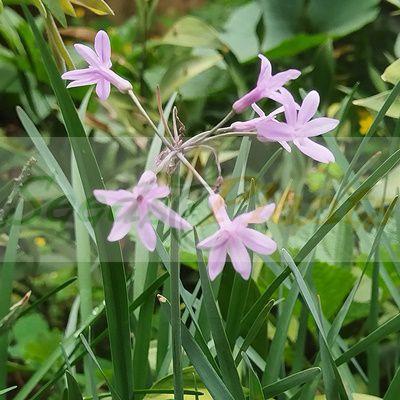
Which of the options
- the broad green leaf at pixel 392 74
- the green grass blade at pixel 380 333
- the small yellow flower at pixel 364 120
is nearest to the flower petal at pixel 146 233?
the green grass blade at pixel 380 333

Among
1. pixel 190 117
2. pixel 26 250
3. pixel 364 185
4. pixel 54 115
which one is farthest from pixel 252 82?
pixel 364 185

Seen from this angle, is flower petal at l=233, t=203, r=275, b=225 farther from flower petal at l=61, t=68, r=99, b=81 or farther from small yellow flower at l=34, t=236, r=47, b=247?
small yellow flower at l=34, t=236, r=47, b=247

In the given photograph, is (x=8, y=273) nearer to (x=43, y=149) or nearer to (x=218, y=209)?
(x=43, y=149)

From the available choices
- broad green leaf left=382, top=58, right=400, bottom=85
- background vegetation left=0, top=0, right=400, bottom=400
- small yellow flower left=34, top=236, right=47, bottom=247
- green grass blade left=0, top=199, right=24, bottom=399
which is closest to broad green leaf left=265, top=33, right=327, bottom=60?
background vegetation left=0, top=0, right=400, bottom=400

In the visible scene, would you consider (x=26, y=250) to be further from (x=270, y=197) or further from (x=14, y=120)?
(x=14, y=120)

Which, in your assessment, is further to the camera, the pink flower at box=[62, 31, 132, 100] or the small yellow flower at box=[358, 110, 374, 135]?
the small yellow flower at box=[358, 110, 374, 135]

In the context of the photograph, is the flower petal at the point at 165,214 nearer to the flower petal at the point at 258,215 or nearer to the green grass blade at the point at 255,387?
the flower petal at the point at 258,215

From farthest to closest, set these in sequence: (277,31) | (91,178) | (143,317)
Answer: (277,31) < (143,317) < (91,178)
